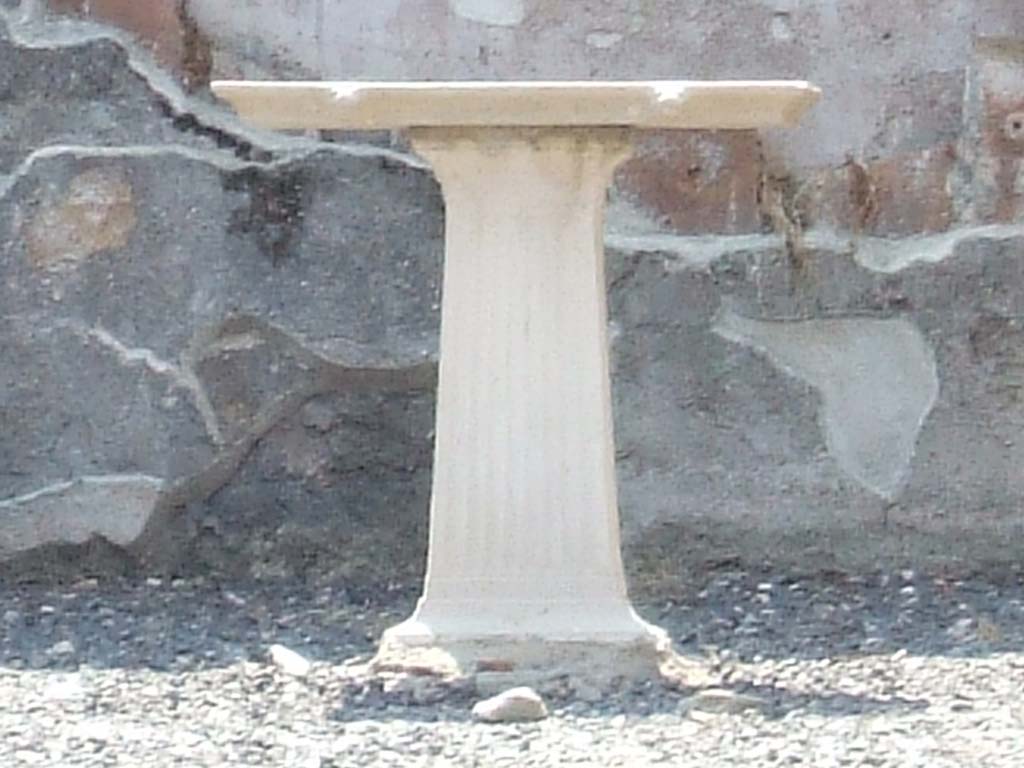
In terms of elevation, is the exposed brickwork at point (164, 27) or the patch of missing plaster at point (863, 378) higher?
the exposed brickwork at point (164, 27)

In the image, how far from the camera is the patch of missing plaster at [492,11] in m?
3.82

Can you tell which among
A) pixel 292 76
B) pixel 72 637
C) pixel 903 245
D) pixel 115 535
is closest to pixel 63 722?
pixel 72 637

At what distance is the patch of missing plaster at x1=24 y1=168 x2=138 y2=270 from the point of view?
12.5ft

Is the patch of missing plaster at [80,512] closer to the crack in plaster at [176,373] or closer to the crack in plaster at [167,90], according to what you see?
the crack in plaster at [176,373]

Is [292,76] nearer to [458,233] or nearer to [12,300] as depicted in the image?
[12,300]

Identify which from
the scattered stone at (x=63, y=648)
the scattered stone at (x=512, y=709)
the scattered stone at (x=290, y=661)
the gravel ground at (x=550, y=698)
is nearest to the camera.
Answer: the gravel ground at (x=550, y=698)

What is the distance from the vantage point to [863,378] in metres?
3.83

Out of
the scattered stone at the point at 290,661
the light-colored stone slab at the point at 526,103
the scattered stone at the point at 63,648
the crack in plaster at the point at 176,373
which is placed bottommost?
the scattered stone at the point at 63,648

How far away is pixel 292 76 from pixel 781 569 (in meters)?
1.01

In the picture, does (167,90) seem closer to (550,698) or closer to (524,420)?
(524,420)

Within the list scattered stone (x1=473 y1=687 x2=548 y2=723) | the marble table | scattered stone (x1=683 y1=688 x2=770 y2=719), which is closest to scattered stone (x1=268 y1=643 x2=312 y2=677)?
the marble table

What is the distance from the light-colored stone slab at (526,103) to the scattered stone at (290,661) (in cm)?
64

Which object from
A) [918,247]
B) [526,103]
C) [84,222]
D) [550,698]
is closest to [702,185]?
[918,247]

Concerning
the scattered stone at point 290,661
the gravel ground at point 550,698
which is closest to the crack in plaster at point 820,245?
the gravel ground at point 550,698
